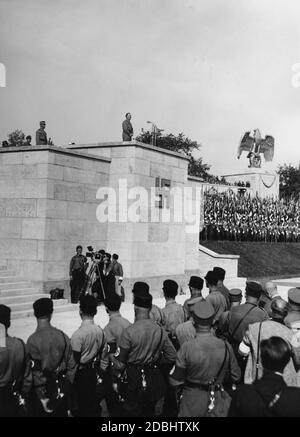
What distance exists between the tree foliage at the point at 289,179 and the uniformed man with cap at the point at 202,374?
65.2 m

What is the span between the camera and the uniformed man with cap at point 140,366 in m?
4.96

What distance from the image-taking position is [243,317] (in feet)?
19.6

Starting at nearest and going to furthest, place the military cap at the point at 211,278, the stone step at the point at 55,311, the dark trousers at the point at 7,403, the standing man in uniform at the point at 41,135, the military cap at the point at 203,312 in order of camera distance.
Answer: the dark trousers at the point at 7,403 → the military cap at the point at 203,312 → the military cap at the point at 211,278 → the stone step at the point at 55,311 → the standing man in uniform at the point at 41,135

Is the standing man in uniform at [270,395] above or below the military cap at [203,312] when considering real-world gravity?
below

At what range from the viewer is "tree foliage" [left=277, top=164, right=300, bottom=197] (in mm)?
67375

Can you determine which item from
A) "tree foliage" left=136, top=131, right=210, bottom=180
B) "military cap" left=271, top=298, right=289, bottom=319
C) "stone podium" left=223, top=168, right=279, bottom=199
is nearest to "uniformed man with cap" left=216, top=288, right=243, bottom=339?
"military cap" left=271, top=298, right=289, bottom=319

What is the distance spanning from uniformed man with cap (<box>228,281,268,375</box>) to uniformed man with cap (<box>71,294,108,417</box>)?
166 cm

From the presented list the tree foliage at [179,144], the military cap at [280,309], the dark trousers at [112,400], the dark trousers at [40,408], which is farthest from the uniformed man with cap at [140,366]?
the tree foliage at [179,144]

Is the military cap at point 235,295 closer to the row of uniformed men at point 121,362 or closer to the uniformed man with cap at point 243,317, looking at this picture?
the uniformed man with cap at point 243,317

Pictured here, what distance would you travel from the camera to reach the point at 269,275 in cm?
2316

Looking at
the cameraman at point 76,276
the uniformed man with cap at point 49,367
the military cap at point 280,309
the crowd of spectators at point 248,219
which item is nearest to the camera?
the uniformed man with cap at point 49,367

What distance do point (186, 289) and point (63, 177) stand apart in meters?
6.51

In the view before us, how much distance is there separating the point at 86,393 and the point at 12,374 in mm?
1059
